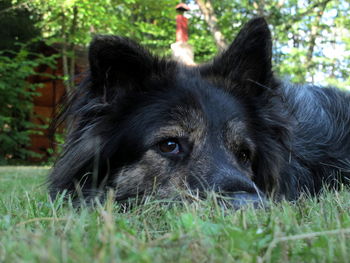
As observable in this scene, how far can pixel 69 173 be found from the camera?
132 inches

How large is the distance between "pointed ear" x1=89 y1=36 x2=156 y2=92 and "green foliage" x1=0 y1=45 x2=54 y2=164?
11623 millimetres

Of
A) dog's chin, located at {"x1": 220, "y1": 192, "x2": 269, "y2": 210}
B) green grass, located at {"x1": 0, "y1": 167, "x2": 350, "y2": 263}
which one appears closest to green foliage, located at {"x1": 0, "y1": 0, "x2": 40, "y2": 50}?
dog's chin, located at {"x1": 220, "y1": 192, "x2": 269, "y2": 210}

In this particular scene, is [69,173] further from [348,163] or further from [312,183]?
[348,163]

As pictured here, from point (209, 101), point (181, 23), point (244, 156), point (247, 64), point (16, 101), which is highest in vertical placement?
A: point (181, 23)

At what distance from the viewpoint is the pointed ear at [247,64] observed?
3.55 m

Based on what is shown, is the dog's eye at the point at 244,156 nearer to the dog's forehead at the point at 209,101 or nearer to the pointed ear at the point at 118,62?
the dog's forehead at the point at 209,101

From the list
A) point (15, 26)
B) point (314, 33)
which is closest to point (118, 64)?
point (15, 26)

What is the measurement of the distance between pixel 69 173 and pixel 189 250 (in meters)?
2.44

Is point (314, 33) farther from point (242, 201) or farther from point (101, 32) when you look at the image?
point (242, 201)

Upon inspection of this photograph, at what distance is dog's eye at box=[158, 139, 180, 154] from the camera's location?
2.95 metres

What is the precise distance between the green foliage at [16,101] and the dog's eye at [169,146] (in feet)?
39.7

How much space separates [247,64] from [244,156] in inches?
37.0

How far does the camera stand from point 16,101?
584 inches

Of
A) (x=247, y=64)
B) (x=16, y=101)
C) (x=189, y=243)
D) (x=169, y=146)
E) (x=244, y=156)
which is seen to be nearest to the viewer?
(x=189, y=243)
